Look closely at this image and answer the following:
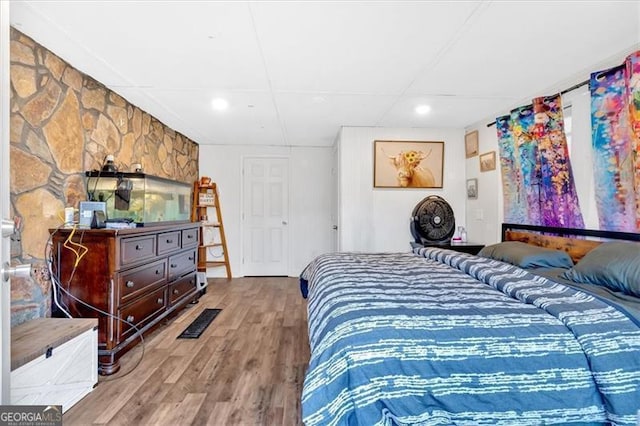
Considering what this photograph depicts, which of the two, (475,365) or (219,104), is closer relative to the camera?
(475,365)

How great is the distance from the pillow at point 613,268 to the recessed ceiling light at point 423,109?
2082 mm

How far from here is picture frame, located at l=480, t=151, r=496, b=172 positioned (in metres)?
3.76

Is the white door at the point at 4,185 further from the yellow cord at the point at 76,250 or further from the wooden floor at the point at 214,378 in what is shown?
the yellow cord at the point at 76,250

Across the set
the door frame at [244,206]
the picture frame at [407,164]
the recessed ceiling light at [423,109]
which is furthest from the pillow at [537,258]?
the door frame at [244,206]

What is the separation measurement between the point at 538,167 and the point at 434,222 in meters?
1.32

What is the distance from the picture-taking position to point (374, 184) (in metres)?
4.39

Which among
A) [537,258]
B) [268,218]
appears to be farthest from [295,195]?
[537,258]

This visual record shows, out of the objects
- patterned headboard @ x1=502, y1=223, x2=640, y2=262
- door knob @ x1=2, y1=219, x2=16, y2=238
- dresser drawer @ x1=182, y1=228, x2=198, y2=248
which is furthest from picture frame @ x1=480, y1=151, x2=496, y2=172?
door knob @ x1=2, y1=219, x2=16, y2=238

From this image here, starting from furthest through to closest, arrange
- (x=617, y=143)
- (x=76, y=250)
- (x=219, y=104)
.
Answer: (x=219, y=104), (x=76, y=250), (x=617, y=143)

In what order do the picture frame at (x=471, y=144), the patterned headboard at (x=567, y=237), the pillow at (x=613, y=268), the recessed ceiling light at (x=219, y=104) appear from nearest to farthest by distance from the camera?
the pillow at (x=613, y=268)
the patterned headboard at (x=567, y=237)
the recessed ceiling light at (x=219, y=104)
the picture frame at (x=471, y=144)

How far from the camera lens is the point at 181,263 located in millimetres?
3631

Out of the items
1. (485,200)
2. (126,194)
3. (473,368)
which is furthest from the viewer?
(485,200)

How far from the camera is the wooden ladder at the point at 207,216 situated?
17.3 ft

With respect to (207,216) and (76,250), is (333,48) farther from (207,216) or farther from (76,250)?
(207,216)
